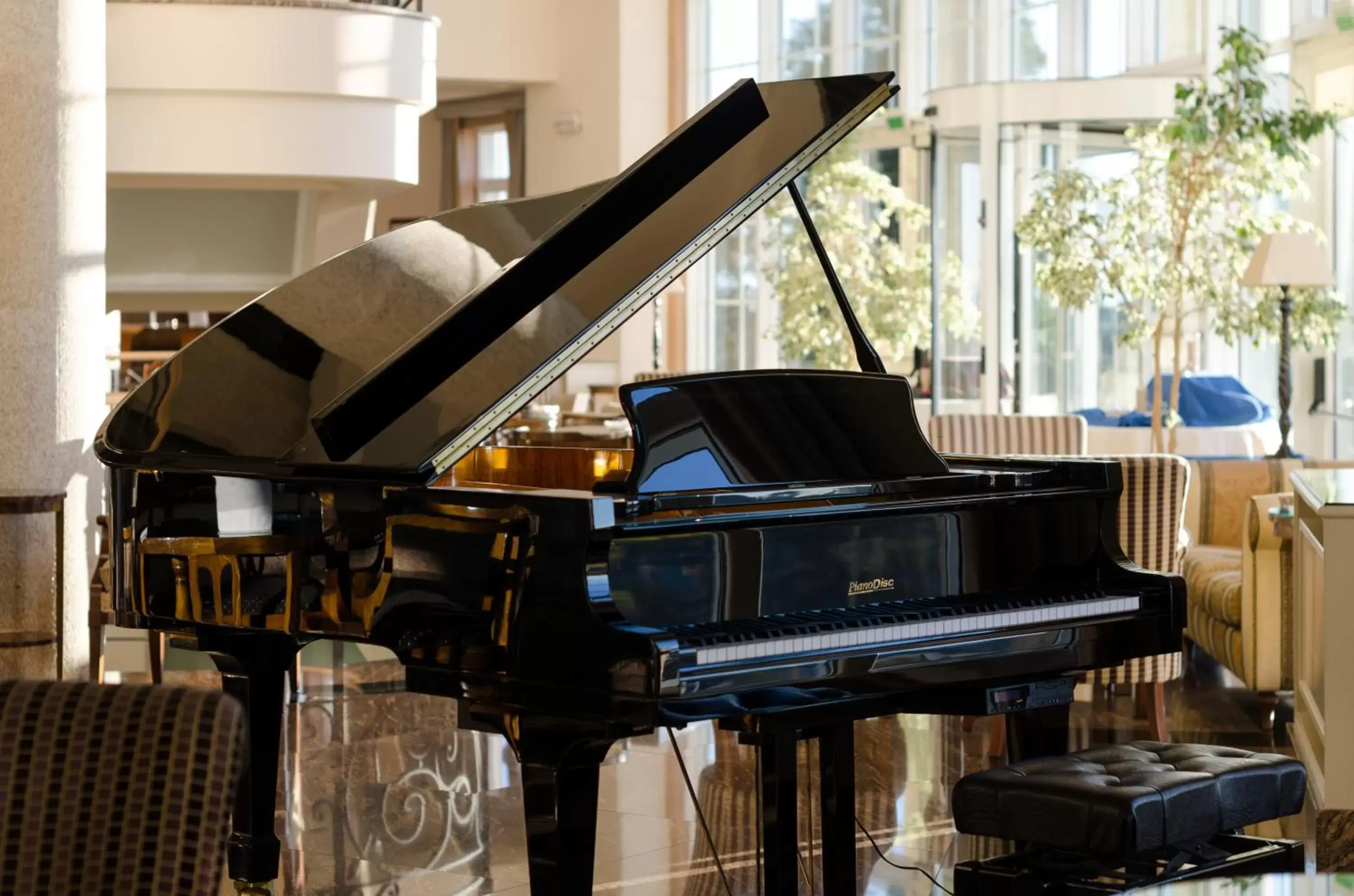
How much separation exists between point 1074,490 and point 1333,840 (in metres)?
1.37

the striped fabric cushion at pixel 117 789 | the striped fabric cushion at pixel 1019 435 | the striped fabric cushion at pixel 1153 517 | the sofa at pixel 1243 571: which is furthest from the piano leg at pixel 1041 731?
the striped fabric cushion at pixel 1019 435

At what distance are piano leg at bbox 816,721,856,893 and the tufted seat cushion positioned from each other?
0.95 ft

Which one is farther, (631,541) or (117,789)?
(631,541)

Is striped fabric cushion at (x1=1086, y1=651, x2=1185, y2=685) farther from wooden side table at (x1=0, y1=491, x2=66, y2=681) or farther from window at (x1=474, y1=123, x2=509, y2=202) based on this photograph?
window at (x1=474, y1=123, x2=509, y2=202)

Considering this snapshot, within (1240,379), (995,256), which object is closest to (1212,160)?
(1240,379)

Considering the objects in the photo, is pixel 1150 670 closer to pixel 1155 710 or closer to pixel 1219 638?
pixel 1155 710

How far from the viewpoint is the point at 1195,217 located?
9422mm

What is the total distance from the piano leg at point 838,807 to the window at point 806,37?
38.3 ft

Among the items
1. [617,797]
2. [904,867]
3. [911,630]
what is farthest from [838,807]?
[617,797]

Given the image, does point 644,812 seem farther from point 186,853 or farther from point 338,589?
point 186,853

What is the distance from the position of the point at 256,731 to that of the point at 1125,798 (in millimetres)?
1897

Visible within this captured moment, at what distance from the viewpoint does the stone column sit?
218 inches

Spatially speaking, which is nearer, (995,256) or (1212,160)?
(1212,160)

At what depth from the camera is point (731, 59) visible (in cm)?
1561
